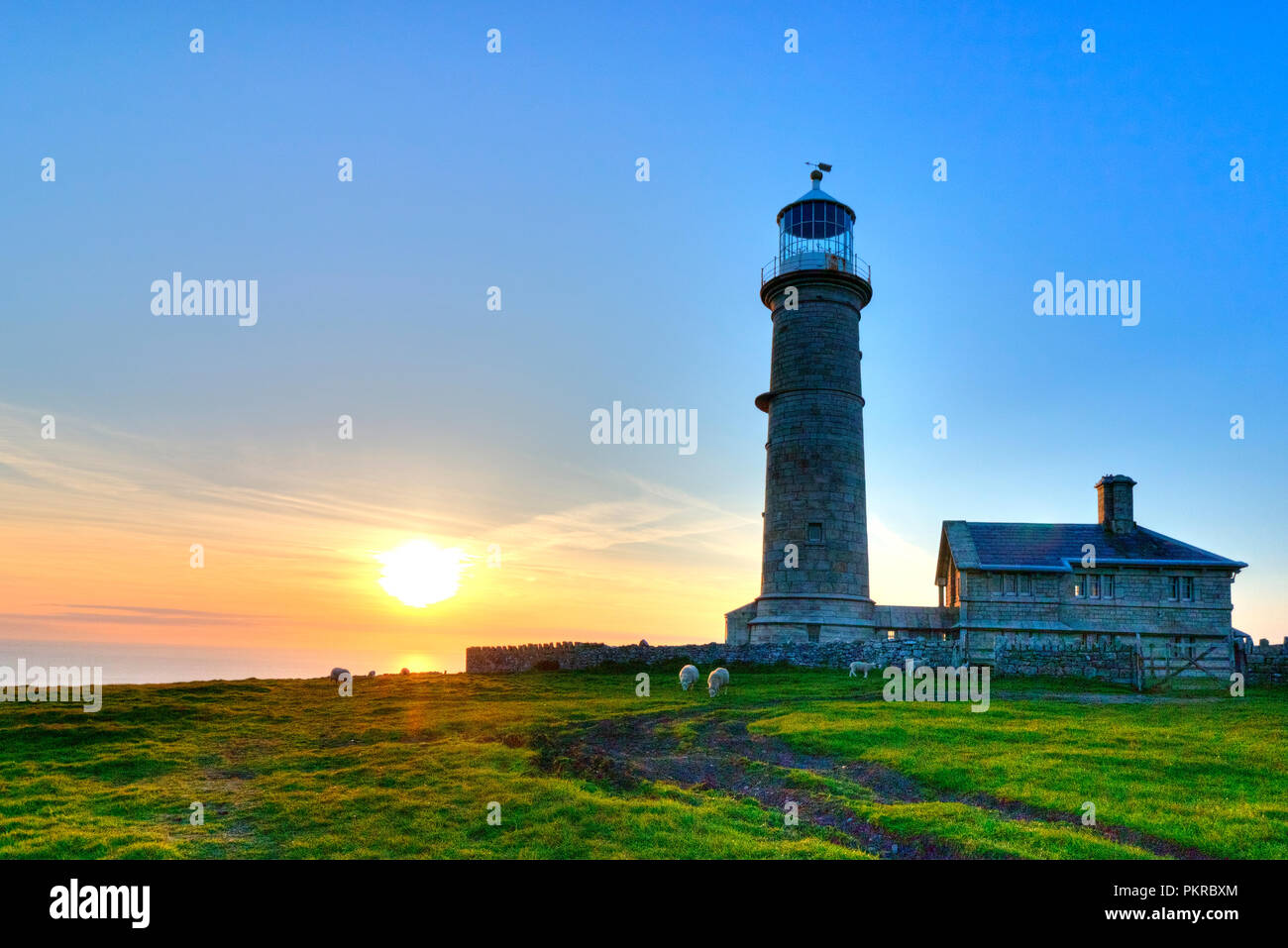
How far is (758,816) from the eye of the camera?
12.9 meters

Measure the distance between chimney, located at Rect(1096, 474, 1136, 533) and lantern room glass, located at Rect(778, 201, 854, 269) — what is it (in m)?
19.7

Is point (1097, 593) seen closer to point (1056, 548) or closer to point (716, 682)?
point (1056, 548)

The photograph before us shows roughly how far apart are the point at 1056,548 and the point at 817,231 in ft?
71.7

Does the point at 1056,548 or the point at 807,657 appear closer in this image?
the point at 807,657

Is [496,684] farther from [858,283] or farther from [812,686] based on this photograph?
[858,283]

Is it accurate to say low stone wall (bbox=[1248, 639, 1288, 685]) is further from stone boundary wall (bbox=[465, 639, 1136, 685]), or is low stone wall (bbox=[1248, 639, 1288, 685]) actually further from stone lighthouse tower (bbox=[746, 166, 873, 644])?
stone lighthouse tower (bbox=[746, 166, 873, 644])

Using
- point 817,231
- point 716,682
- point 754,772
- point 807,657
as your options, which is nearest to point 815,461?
point 807,657

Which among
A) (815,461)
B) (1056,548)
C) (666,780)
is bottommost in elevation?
(666,780)

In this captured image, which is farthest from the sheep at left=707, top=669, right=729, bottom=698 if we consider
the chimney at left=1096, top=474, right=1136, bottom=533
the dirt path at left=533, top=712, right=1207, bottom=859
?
the chimney at left=1096, top=474, right=1136, bottom=533

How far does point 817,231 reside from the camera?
4472 cm

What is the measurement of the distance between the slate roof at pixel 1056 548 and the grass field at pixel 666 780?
15.4m

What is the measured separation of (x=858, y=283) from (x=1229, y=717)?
2742 centimetres

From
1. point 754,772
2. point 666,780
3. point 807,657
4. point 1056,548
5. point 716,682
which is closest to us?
point 666,780
